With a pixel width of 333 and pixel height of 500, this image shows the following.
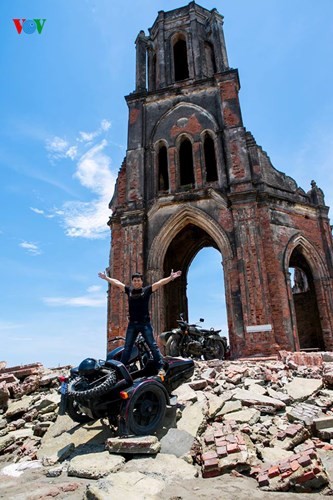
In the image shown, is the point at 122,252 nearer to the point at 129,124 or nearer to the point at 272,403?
the point at 129,124

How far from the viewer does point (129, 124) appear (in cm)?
1636

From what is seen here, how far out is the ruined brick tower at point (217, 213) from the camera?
12188mm

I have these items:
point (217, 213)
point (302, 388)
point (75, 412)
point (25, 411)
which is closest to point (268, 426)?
point (302, 388)

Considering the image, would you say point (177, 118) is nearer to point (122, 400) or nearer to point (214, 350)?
point (214, 350)

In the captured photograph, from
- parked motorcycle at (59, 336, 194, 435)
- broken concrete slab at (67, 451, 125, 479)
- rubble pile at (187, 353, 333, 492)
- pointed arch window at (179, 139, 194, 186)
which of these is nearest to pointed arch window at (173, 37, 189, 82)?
pointed arch window at (179, 139, 194, 186)

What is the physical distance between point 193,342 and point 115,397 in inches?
274

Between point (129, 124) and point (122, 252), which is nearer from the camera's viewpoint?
point (122, 252)

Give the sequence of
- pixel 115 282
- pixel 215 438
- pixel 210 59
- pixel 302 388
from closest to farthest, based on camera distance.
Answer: pixel 215 438, pixel 115 282, pixel 302 388, pixel 210 59

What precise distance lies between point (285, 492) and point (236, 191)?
11.2 meters

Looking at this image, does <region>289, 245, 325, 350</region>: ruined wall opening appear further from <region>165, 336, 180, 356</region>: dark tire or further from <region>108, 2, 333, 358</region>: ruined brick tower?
<region>165, 336, 180, 356</region>: dark tire

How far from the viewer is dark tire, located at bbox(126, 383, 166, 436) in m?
4.07

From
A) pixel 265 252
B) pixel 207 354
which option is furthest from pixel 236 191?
pixel 207 354

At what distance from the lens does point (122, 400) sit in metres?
4.19

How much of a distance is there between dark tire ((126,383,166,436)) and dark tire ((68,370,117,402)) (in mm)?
339
